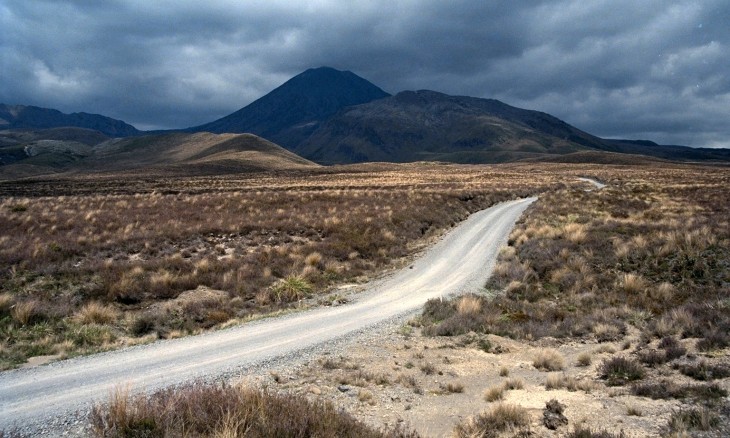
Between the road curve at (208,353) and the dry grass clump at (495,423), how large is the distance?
5.32 metres

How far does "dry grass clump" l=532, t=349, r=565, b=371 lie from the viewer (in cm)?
1041

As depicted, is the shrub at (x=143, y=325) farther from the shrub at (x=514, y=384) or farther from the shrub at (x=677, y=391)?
the shrub at (x=677, y=391)

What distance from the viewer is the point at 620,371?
938 centimetres

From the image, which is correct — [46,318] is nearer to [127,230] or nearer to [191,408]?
[191,408]

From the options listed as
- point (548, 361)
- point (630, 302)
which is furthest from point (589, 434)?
point (630, 302)

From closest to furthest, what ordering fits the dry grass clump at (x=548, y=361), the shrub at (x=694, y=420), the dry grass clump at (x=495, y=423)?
the shrub at (x=694, y=420)
the dry grass clump at (x=495, y=423)
the dry grass clump at (x=548, y=361)

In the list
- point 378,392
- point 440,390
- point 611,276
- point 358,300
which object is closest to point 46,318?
point 358,300

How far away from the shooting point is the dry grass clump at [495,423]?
7.08 meters

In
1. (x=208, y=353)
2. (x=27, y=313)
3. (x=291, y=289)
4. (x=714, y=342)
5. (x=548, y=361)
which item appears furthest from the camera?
(x=291, y=289)

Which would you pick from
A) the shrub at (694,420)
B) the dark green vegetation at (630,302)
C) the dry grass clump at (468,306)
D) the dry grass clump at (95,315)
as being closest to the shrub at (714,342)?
the dark green vegetation at (630,302)

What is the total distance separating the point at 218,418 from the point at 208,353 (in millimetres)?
5923

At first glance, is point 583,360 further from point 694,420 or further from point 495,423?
point 495,423

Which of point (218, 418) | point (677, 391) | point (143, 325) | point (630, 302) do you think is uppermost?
point (218, 418)

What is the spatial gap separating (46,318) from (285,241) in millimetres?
14315
